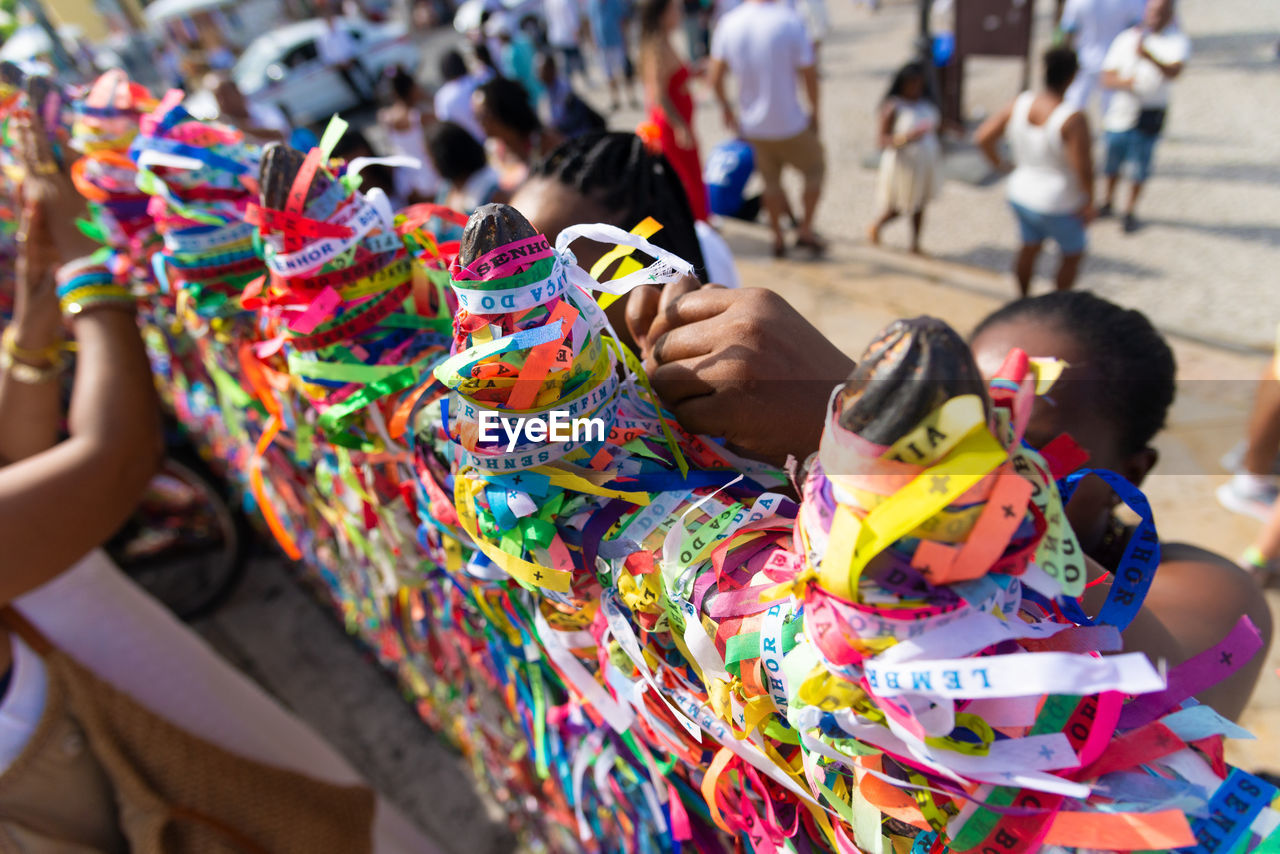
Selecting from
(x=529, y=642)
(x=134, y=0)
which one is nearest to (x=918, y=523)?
(x=529, y=642)

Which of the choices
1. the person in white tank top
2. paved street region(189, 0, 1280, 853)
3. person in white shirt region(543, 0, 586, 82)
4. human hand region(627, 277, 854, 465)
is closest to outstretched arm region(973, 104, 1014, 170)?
the person in white tank top

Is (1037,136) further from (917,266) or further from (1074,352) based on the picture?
(1074,352)

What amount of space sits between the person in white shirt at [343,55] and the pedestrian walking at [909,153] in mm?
9142

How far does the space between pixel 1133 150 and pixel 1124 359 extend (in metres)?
4.25

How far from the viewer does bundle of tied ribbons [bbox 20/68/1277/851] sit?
519 mm

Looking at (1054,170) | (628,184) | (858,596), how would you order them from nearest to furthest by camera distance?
(858,596) < (628,184) < (1054,170)

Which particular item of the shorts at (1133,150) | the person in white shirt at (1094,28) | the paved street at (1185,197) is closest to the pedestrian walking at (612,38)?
the paved street at (1185,197)

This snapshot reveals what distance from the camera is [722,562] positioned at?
69 cm

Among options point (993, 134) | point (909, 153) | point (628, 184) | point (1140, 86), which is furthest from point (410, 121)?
point (1140, 86)

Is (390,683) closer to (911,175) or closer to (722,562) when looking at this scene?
(722,562)

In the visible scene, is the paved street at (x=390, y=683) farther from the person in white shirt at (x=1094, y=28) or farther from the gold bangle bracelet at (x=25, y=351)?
the person in white shirt at (x=1094, y=28)

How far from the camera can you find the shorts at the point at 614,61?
8.88 m

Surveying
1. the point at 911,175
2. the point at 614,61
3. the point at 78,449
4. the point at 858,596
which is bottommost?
the point at 911,175

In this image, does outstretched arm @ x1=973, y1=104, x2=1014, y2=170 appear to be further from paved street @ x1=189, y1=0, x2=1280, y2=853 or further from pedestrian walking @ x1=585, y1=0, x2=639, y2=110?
pedestrian walking @ x1=585, y1=0, x2=639, y2=110
